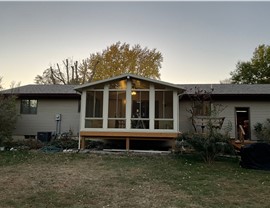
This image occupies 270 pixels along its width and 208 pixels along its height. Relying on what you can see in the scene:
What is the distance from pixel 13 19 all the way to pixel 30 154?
9.16 meters

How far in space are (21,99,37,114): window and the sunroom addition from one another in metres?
5.05

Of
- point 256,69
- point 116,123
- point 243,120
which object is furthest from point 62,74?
point 256,69

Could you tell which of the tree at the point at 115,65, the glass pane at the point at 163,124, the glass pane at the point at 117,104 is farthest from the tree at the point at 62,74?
the glass pane at the point at 163,124

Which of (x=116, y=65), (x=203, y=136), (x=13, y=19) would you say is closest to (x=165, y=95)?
(x=203, y=136)

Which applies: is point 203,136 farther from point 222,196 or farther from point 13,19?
point 13,19

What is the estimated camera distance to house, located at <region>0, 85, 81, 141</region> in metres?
15.2

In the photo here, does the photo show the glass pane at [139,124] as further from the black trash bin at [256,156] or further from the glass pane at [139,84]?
the black trash bin at [256,156]

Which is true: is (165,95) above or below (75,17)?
below

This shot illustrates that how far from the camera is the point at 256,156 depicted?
858 centimetres

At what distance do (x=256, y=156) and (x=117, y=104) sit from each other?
638 cm

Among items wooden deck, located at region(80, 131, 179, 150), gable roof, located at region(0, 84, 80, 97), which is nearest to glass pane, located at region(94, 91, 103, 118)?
wooden deck, located at region(80, 131, 179, 150)

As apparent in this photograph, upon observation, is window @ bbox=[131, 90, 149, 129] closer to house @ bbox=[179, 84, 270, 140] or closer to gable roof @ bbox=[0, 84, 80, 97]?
house @ bbox=[179, 84, 270, 140]

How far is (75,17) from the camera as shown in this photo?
15.6m

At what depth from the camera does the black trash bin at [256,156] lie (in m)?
8.45
